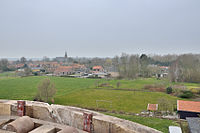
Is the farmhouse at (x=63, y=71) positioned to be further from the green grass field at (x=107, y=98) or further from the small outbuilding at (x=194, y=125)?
the small outbuilding at (x=194, y=125)

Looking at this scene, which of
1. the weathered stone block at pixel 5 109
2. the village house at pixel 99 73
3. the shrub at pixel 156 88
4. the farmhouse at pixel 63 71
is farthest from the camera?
the farmhouse at pixel 63 71

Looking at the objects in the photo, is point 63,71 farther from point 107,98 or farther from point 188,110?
point 188,110

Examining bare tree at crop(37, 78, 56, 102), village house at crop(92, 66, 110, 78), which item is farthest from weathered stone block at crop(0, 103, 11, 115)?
village house at crop(92, 66, 110, 78)

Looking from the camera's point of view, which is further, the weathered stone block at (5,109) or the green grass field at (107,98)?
the green grass field at (107,98)

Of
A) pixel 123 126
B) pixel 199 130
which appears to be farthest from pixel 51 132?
pixel 199 130

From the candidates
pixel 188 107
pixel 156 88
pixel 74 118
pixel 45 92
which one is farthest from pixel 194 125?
pixel 156 88

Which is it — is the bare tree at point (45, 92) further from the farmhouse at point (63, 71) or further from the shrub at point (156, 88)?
the farmhouse at point (63, 71)

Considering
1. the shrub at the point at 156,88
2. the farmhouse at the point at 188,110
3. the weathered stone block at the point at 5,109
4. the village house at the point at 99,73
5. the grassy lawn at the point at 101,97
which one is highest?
the weathered stone block at the point at 5,109

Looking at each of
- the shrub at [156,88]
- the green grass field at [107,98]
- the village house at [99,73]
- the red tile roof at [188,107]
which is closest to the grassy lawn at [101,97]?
the green grass field at [107,98]

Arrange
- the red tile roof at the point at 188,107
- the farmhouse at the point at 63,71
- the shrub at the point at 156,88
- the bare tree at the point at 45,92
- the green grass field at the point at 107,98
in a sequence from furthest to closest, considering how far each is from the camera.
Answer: the farmhouse at the point at 63,71 < the shrub at the point at 156,88 < the bare tree at the point at 45,92 < the green grass field at the point at 107,98 < the red tile roof at the point at 188,107

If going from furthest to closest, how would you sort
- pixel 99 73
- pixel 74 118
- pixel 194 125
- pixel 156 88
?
pixel 99 73
pixel 156 88
pixel 194 125
pixel 74 118

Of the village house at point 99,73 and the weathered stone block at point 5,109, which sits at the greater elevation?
the weathered stone block at point 5,109

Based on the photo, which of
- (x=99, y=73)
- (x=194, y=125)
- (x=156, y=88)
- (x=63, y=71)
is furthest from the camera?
(x=63, y=71)

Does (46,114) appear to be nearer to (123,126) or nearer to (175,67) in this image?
(123,126)
